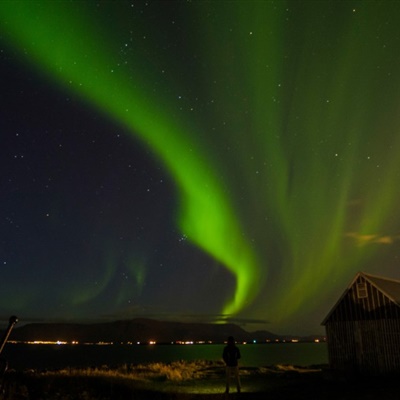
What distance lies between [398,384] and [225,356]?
8918 mm

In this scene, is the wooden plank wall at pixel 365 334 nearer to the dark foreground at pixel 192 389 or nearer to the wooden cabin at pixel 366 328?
the wooden cabin at pixel 366 328

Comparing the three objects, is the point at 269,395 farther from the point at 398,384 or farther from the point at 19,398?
the point at 19,398

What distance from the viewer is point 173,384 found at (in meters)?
23.8

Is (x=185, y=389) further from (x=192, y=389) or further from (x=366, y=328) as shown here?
(x=366, y=328)

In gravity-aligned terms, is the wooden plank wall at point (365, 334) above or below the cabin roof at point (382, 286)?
below

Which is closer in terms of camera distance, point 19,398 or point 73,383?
point 19,398

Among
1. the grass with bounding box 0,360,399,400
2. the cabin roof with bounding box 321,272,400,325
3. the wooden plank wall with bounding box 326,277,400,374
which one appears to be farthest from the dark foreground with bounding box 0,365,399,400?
the cabin roof with bounding box 321,272,400,325

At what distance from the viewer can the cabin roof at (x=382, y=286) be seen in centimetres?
2653

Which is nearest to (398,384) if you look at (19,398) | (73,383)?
(73,383)

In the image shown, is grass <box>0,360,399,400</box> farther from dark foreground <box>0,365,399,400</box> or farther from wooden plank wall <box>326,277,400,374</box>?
wooden plank wall <box>326,277,400,374</box>

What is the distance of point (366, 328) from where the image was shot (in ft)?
89.6

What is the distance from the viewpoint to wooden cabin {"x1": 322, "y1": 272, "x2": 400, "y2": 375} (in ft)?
85.0

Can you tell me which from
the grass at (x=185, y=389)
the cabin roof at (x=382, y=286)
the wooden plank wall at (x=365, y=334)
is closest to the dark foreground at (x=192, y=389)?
the grass at (x=185, y=389)

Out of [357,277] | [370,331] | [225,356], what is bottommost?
[225,356]
